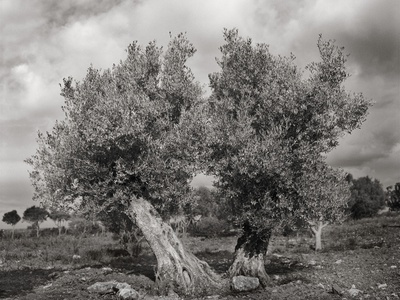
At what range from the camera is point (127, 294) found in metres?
17.5

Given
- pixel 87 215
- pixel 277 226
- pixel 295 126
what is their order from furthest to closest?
pixel 87 215
pixel 295 126
pixel 277 226

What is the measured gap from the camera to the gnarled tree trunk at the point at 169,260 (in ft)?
60.5

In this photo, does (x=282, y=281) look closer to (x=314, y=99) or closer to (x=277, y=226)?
(x=277, y=226)

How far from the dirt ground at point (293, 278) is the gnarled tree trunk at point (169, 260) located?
1.05 metres

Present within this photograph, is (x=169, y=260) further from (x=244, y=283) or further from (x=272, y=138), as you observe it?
(x=272, y=138)

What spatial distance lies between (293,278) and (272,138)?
8249mm

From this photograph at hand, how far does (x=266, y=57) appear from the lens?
21.0 meters

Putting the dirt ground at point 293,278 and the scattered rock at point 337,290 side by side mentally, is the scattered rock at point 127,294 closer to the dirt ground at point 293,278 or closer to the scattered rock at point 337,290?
the dirt ground at point 293,278

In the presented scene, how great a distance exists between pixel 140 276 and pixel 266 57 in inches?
597

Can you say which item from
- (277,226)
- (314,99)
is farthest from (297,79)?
(277,226)

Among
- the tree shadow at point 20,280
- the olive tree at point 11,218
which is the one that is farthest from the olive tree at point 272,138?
the olive tree at point 11,218

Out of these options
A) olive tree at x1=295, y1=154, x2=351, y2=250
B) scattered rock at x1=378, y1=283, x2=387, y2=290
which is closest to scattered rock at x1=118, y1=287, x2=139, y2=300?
olive tree at x1=295, y1=154, x2=351, y2=250

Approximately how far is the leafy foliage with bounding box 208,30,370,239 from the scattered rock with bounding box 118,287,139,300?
20.5ft

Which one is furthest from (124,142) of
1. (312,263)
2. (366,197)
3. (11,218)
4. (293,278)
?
(366,197)
